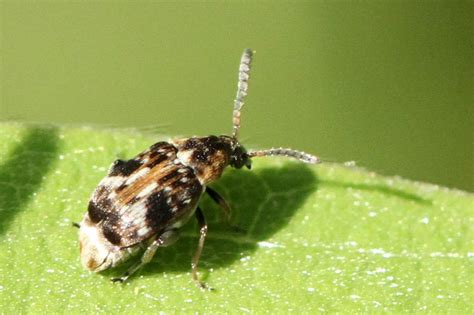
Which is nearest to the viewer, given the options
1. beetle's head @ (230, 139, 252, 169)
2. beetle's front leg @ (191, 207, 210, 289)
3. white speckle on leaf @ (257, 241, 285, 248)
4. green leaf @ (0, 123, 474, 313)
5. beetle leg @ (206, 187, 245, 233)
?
green leaf @ (0, 123, 474, 313)

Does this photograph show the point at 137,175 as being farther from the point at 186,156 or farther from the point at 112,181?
the point at 186,156

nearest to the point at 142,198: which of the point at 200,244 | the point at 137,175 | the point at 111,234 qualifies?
the point at 137,175

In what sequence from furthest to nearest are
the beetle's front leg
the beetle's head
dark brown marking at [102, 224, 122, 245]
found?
the beetle's head
dark brown marking at [102, 224, 122, 245]
the beetle's front leg

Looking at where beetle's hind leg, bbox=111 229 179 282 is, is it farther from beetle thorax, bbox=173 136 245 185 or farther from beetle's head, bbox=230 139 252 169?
beetle's head, bbox=230 139 252 169

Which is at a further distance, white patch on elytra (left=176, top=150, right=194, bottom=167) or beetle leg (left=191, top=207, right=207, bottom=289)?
white patch on elytra (left=176, top=150, right=194, bottom=167)

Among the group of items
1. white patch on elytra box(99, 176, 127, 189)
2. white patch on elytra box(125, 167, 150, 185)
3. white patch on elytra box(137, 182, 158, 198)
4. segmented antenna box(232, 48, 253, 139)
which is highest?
segmented antenna box(232, 48, 253, 139)

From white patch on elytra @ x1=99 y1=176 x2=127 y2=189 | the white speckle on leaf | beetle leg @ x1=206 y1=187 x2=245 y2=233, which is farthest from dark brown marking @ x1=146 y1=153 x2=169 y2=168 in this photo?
the white speckle on leaf

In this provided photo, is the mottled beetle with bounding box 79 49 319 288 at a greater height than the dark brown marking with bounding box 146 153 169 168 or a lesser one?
lesser
